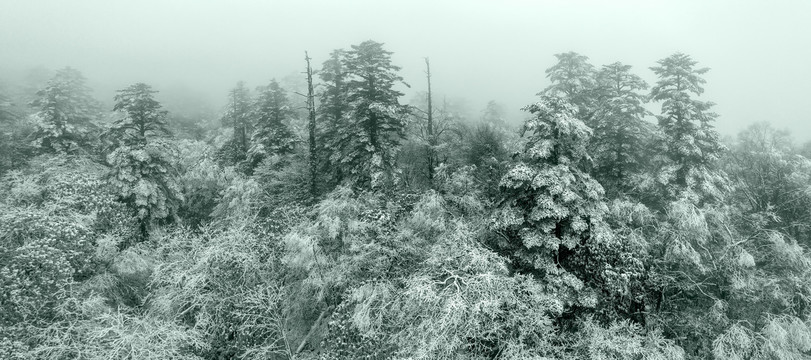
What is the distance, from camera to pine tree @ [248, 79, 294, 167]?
3034 cm

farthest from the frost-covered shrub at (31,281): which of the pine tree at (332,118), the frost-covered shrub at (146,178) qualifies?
the pine tree at (332,118)

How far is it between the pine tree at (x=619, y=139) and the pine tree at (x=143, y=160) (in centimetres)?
2643

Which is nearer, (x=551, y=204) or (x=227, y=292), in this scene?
(x=551, y=204)

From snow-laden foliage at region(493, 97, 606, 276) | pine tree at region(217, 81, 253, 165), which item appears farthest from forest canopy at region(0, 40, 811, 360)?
pine tree at region(217, 81, 253, 165)

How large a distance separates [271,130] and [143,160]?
29.2ft

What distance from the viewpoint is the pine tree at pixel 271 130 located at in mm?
30344

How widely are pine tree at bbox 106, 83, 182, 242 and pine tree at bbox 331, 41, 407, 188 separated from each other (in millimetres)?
11277

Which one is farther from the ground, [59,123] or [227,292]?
[59,123]

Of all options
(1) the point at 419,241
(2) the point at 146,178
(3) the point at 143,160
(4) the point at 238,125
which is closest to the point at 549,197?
(1) the point at 419,241

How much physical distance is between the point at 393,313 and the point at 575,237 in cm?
789

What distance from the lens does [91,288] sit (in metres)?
20.0

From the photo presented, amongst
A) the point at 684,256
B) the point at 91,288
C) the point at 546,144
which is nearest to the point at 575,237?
the point at 546,144

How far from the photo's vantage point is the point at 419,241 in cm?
1955

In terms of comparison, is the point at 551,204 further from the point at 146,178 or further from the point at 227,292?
the point at 146,178
